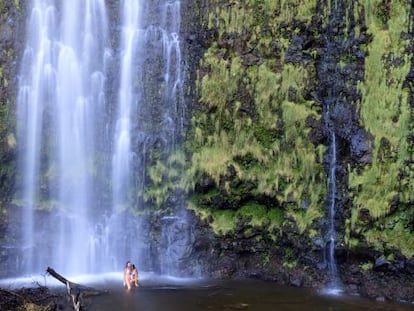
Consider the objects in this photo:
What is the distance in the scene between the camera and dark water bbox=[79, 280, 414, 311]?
44.4 ft

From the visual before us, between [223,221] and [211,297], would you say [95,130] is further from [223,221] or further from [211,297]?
[211,297]

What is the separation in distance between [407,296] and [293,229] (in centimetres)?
414

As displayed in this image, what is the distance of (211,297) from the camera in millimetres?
14578

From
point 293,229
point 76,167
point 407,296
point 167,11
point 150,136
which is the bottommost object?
point 407,296

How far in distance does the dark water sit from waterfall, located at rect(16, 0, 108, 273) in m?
3.69

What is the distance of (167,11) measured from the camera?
67.1 feet

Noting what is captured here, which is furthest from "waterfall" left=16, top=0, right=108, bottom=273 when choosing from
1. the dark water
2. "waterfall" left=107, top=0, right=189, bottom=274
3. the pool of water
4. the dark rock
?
the dark rock

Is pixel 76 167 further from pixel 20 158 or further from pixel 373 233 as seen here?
pixel 373 233

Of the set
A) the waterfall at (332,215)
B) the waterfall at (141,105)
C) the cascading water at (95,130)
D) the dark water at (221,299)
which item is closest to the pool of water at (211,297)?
the dark water at (221,299)

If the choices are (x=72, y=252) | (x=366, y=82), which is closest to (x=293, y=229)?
(x=366, y=82)

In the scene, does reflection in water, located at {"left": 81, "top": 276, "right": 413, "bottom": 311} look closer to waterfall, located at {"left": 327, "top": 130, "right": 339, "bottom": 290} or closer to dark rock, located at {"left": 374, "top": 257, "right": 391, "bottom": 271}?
waterfall, located at {"left": 327, "top": 130, "right": 339, "bottom": 290}

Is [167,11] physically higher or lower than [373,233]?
higher

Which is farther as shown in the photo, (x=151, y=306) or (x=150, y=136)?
(x=150, y=136)

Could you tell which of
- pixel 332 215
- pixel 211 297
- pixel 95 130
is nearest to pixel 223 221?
pixel 332 215
